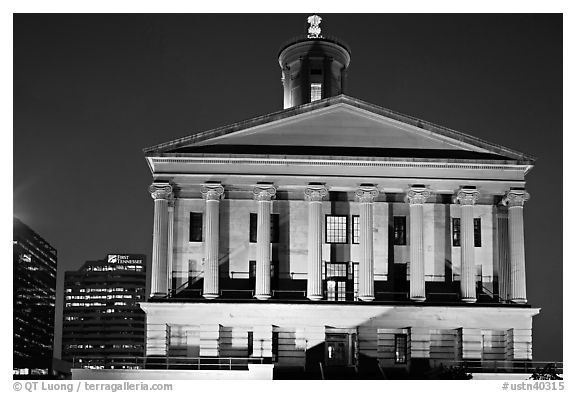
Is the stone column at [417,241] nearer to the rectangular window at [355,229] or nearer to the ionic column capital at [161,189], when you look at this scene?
the rectangular window at [355,229]

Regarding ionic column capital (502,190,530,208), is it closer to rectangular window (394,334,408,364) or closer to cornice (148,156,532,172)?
cornice (148,156,532,172)

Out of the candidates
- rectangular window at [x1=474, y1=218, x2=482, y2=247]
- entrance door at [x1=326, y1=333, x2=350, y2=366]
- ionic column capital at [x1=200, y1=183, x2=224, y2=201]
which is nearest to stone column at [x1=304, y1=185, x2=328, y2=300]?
entrance door at [x1=326, y1=333, x2=350, y2=366]

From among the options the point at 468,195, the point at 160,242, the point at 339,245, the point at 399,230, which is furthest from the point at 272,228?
the point at 468,195

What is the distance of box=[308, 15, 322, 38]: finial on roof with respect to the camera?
270ft

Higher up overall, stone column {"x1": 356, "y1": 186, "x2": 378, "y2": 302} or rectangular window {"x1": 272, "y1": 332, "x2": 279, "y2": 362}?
Answer: stone column {"x1": 356, "y1": 186, "x2": 378, "y2": 302}

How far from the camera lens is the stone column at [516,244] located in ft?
207

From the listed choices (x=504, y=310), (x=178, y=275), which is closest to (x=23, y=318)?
(x=178, y=275)

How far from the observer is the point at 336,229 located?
67.4 metres

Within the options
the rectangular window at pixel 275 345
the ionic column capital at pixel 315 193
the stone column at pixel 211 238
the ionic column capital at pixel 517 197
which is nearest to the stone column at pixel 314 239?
the ionic column capital at pixel 315 193

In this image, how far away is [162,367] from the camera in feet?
192

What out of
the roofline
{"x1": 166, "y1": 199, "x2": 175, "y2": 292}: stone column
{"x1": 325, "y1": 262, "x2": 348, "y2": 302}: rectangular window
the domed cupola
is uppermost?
the domed cupola

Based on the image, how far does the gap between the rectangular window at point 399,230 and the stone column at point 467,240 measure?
4.90 meters

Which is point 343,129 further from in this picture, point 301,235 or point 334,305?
point 334,305

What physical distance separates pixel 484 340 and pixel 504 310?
124 inches
